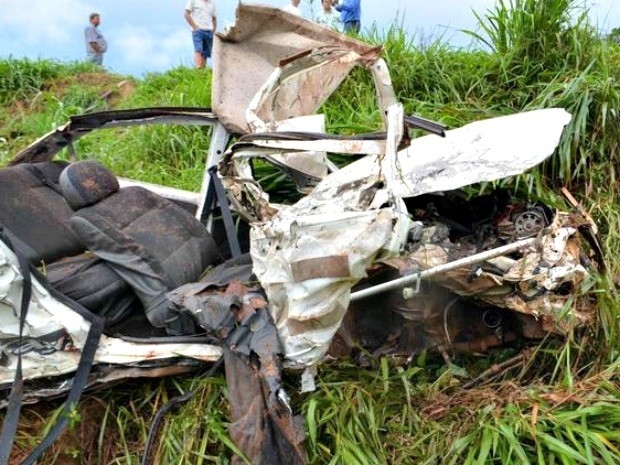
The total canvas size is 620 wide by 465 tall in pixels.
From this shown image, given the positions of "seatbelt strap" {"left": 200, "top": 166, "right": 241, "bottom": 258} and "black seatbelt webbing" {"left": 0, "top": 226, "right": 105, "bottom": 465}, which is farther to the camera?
"seatbelt strap" {"left": 200, "top": 166, "right": 241, "bottom": 258}

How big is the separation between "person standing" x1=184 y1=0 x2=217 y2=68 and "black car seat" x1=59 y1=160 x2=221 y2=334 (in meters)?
5.29

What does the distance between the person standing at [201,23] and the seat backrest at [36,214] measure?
16.7 ft

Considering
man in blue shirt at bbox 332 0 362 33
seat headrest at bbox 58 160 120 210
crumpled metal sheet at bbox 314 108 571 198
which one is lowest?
seat headrest at bbox 58 160 120 210

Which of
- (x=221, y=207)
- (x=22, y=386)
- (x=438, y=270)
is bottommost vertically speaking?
(x=22, y=386)

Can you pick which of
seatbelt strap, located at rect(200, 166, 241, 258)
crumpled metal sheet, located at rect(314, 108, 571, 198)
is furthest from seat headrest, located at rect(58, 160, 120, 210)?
crumpled metal sheet, located at rect(314, 108, 571, 198)

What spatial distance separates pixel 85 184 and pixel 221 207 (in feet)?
1.91

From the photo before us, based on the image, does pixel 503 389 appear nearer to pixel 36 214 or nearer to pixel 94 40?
pixel 36 214

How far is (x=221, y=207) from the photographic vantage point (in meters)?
2.98

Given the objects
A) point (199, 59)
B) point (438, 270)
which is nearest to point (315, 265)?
point (438, 270)

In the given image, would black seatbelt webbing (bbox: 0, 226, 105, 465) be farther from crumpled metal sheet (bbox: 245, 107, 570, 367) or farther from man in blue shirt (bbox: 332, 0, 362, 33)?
man in blue shirt (bbox: 332, 0, 362, 33)

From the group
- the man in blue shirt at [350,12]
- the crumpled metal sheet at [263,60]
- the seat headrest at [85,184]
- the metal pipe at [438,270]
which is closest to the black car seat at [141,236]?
the seat headrest at [85,184]

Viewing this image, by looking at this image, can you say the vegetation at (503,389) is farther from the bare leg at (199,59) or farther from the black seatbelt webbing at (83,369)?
the bare leg at (199,59)

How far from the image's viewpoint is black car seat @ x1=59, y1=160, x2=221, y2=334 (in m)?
2.54

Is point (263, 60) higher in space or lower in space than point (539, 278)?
higher
